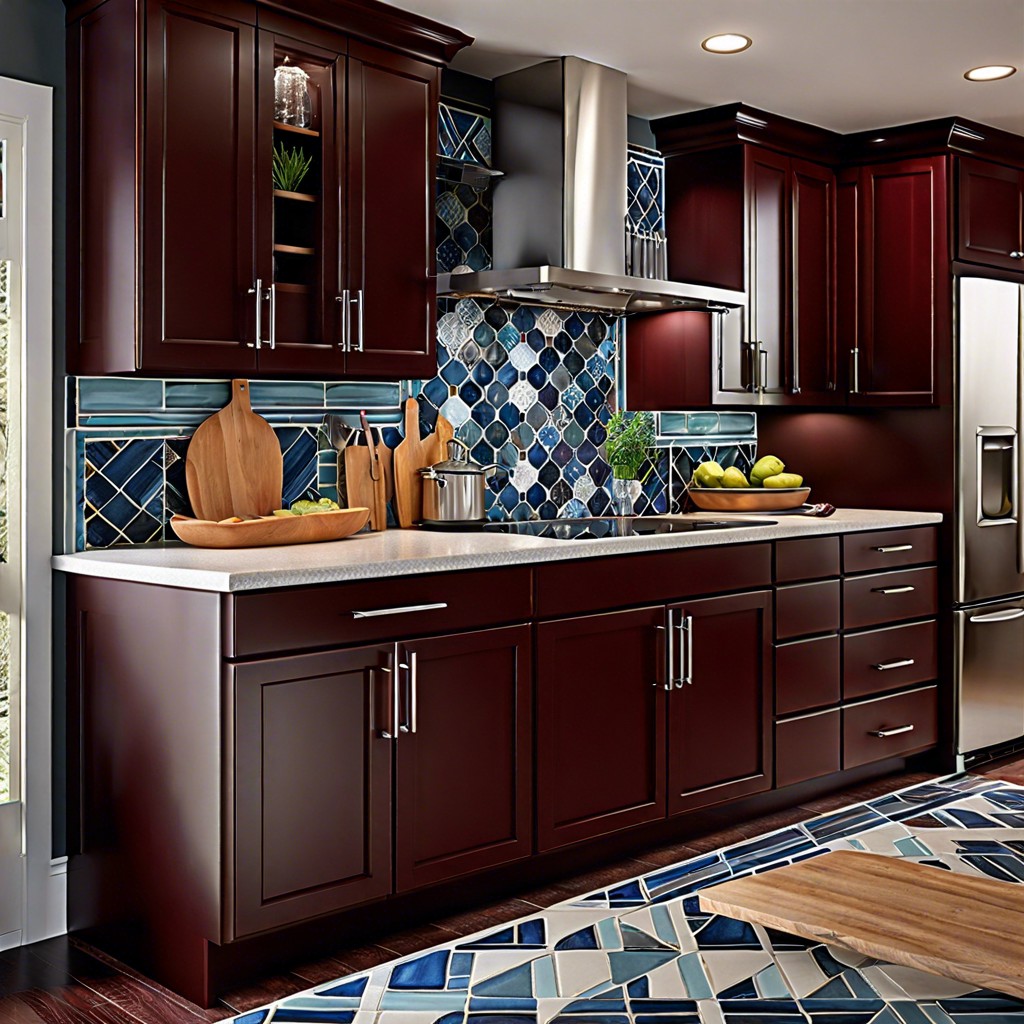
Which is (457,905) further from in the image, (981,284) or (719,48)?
(981,284)

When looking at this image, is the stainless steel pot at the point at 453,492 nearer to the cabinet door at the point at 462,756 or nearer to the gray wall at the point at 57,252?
the cabinet door at the point at 462,756

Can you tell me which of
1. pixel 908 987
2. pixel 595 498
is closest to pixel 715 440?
pixel 595 498

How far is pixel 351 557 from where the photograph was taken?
294 cm

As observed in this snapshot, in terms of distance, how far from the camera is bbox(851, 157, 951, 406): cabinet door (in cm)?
468

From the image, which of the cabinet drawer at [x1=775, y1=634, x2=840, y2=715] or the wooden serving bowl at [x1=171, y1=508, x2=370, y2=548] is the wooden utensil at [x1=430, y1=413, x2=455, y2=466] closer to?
the wooden serving bowl at [x1=171, y1=508, x2=370, y2=548]

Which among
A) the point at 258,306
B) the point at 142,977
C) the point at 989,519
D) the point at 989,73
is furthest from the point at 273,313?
the point at 989,519

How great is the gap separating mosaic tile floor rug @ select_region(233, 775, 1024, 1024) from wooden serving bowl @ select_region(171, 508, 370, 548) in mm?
1058

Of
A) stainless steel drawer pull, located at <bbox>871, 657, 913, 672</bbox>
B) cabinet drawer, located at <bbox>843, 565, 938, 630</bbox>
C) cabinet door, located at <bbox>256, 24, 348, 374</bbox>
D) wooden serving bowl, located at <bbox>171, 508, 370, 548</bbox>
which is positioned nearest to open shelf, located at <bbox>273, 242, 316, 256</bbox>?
cabinet door, located at <bbox>256, 24, 348, 374</bbox>

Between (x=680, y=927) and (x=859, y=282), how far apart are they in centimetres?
322

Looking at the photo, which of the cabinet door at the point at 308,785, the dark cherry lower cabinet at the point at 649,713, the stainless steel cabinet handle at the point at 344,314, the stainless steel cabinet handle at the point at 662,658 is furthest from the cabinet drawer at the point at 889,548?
the cabinet door at the point at 308,785

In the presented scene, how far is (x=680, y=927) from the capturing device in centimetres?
229

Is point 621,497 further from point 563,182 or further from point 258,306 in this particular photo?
point 258,306

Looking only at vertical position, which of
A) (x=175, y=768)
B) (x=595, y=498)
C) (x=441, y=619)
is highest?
(x=595, y=498)

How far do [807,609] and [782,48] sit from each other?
1.74 m
